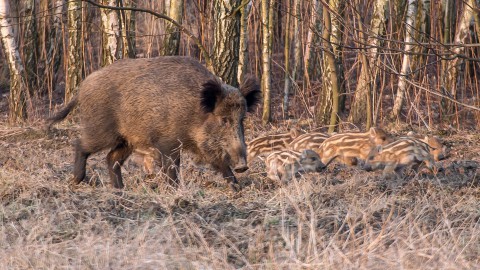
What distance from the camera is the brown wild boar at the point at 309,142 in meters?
9.12

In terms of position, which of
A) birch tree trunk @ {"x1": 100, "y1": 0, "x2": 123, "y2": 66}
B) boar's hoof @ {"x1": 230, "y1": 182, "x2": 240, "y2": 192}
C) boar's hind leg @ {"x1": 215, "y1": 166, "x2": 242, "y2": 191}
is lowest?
boar's hoof @ {"x1": 230, "y1": 182, "x2": 240, "y2": 192}

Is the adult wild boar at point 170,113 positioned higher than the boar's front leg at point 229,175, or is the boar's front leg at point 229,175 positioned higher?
the adult wild boar at point 170,113

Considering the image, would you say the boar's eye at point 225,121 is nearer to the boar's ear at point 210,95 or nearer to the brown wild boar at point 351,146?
the boar's ear at point 210,95

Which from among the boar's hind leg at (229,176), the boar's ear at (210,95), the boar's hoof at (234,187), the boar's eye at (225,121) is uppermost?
the boar's ear at (210,95)

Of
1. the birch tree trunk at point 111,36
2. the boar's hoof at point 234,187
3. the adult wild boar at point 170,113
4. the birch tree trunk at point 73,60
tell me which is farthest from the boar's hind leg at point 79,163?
the birch tree trunk at point 73,60

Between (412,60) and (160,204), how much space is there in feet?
24.6

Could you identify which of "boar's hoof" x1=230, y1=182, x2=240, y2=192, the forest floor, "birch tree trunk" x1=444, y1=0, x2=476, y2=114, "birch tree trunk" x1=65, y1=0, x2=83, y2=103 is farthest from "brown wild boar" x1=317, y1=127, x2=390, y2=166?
"birch tree trunk" x1=65, y1=0, x2=83, y2=103

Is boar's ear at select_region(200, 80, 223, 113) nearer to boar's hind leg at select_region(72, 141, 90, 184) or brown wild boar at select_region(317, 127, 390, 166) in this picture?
boar's hind leg at select_region(72, 141, 90, 184)

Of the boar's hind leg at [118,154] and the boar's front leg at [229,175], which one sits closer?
the boar's front leg at [229,175]

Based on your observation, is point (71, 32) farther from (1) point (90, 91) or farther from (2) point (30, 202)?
(2) point (30, 202)

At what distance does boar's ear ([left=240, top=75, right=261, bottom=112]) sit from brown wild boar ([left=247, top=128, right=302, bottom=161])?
54.6 inches

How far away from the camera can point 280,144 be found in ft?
31.4

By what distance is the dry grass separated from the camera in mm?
4543

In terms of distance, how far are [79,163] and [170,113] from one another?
41.9 inches
